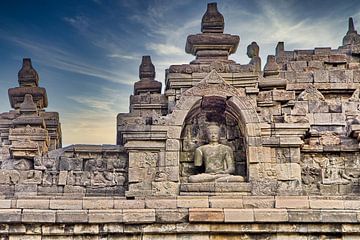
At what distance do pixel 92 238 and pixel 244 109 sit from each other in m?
4.49

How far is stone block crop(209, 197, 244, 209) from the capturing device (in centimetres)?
1445

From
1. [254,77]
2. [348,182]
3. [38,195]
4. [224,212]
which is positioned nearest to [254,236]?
[224,212]

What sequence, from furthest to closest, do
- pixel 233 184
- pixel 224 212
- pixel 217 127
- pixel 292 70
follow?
1. pixel 292 70
2. pixel 217 127
3. pixel 233 184
4. pixel 224 212

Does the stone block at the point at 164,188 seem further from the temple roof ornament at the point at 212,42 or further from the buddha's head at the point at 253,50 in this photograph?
the buddha's head at the point at 253,50

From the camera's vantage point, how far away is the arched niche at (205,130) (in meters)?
16.2

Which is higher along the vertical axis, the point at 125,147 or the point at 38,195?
the point at 125,147

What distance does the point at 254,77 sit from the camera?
53.2ft

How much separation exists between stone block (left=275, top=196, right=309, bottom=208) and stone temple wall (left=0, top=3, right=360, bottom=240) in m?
0.02

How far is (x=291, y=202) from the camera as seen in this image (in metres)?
14.5

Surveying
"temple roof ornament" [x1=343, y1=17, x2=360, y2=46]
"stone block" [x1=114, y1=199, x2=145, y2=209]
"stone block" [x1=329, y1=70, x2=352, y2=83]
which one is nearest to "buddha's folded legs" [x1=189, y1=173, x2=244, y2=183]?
"stone block" [x1=114, y1=199, x2=145, y2=209]

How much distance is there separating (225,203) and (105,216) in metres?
2.52

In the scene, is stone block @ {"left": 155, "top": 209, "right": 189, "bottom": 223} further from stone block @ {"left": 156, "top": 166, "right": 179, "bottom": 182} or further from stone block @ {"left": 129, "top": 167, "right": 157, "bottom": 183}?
stone block @ {"left": 129, "top": 167, "right": 157, "bottom": 183}

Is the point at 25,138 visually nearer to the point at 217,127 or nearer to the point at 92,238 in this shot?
the point at 92,238

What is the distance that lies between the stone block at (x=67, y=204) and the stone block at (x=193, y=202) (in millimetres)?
2098
